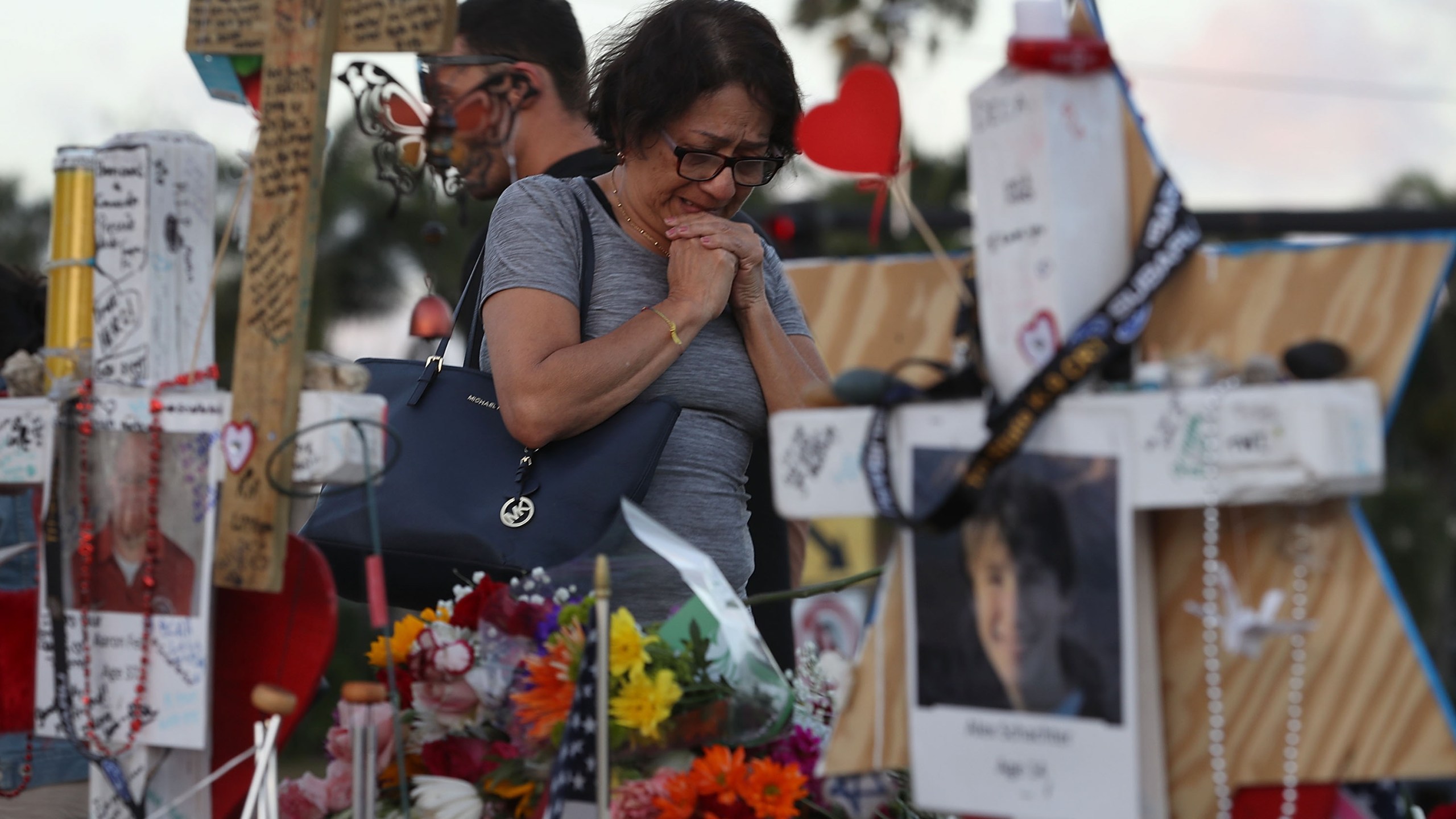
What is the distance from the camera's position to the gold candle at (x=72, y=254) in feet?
5.04

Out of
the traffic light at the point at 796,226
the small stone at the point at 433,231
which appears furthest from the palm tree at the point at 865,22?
the small stone at the point at 433,231

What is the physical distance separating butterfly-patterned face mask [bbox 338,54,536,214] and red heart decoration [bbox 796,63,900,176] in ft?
3.82

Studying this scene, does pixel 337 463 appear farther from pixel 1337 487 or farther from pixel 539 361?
pixel 1337 487

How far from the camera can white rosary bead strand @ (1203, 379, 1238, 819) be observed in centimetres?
121

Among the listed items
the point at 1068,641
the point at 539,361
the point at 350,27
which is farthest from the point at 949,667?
the point at 350,27

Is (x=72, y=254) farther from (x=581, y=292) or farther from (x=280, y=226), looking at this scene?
(x=581, y=292)

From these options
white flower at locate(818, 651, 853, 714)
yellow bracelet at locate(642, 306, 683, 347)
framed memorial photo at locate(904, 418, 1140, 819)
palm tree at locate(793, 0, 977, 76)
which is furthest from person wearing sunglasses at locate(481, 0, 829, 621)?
palm tree at locate(793, 0, 977, 76)

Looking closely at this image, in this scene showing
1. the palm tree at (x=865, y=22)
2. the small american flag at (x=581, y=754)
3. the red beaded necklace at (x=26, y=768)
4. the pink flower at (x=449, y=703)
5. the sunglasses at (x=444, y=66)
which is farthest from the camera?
the palm tree at (x=865, y=22)

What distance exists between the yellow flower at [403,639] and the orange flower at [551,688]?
20cm

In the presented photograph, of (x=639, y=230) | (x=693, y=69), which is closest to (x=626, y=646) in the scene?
(x=639, y=230)

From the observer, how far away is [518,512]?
190 centimetres

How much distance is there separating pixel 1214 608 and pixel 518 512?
3.13ft

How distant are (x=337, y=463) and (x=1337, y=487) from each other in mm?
927

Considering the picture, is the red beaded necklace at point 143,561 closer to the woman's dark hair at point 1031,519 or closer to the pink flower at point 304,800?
the pink flower at point 304,800
